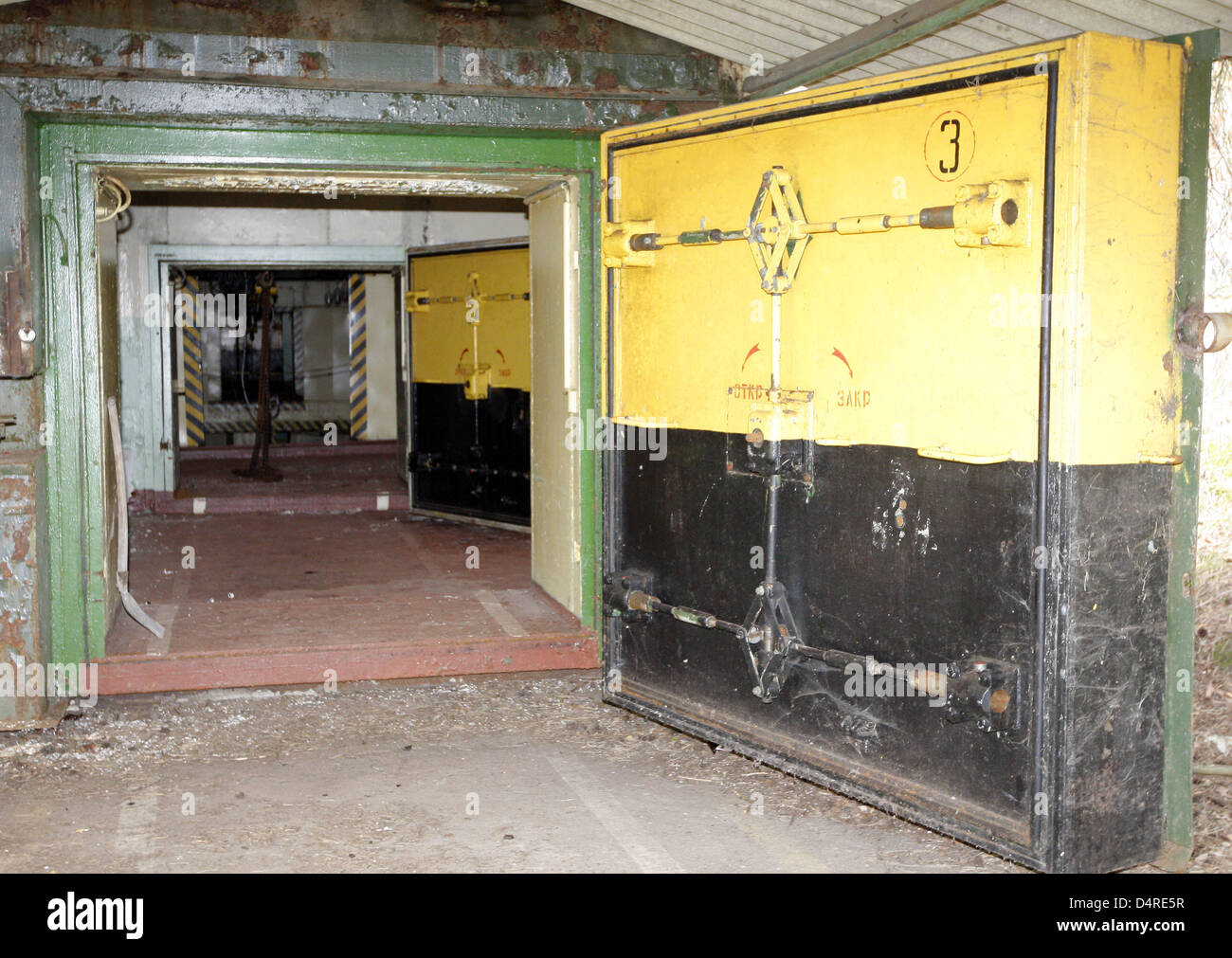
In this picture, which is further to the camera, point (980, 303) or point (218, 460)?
point (218, 460)

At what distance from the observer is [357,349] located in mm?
17156

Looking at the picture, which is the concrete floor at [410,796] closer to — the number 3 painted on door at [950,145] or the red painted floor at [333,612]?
the red painted floor at [333,612]

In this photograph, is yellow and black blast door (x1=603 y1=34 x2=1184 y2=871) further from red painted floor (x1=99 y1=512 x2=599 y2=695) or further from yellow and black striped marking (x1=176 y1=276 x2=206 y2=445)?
yellow and black striped marking (x1=176 y1=276 x2=206 y2=445)

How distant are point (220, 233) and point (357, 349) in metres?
7.00

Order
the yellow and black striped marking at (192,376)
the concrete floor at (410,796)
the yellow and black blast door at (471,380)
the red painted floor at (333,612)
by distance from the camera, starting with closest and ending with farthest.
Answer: the concrete floor at (410,796), the red painted floor at (333,612), the yellow and black blast door at (471,380), the yellow and black striped marking at (192,376)

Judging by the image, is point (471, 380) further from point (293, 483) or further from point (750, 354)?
point (750, 354)

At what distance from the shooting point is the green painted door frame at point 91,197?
5.02 meters

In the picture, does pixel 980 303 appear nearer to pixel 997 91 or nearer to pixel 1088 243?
pixel 1088 243

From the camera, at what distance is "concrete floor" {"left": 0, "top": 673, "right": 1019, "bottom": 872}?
368 centimetres

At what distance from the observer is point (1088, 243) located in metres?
3.11

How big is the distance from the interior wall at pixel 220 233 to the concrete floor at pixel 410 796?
5.38m

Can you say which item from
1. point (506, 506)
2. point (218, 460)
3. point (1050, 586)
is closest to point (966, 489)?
point (1050, 586)

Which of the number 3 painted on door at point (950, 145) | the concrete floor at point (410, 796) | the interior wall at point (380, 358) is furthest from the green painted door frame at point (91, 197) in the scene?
the interior wall at point (380, 358)

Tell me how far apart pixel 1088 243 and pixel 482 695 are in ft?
10.8
